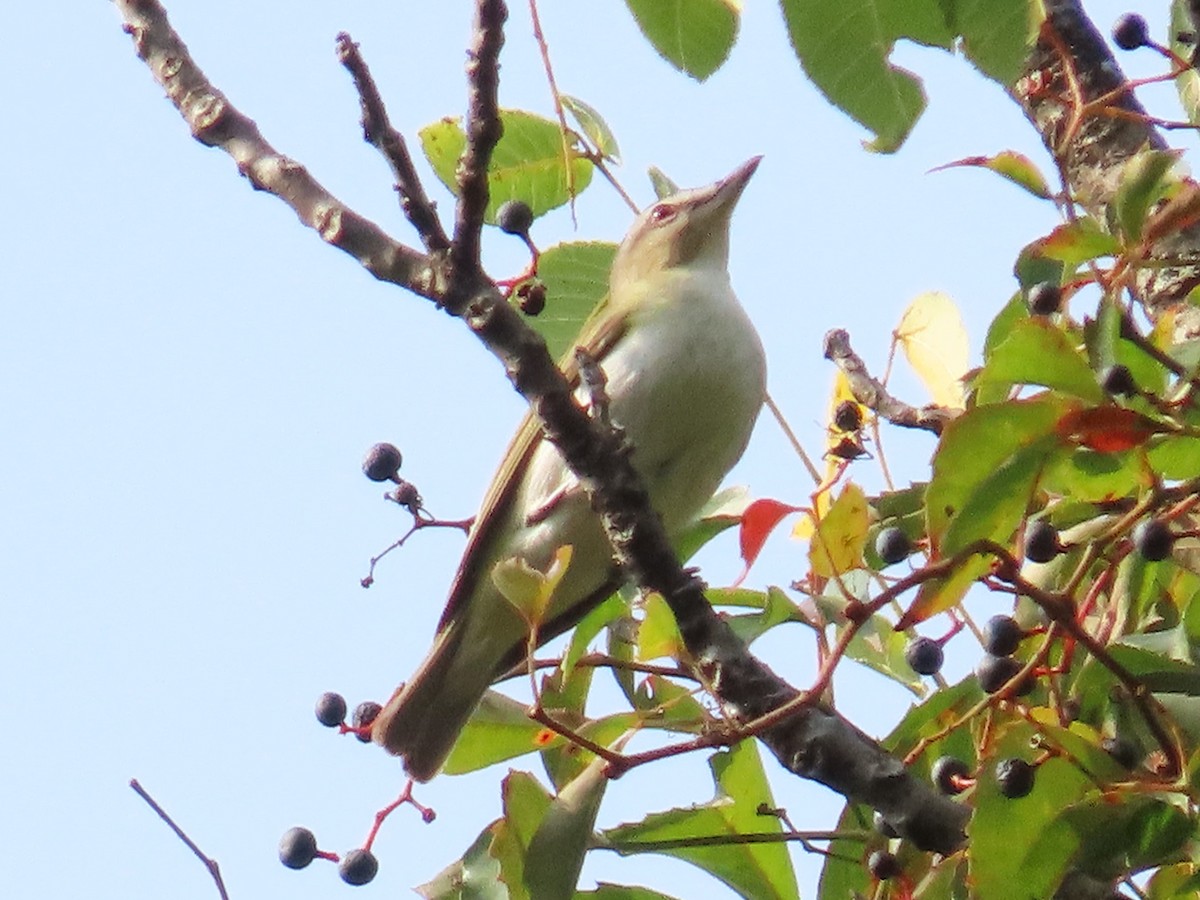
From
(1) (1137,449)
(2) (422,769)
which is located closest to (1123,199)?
(1) (1137,449)

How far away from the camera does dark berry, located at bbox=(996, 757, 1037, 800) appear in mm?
1916

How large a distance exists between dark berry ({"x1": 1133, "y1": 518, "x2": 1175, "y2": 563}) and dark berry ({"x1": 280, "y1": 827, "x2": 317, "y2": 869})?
151cm

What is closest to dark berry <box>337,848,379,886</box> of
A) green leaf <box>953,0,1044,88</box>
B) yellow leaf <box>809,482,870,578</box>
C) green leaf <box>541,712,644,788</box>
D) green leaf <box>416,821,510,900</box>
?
green leaf <box>416,821,510,900</box>

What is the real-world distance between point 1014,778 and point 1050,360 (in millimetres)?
505

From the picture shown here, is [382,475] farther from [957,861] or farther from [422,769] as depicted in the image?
[957,861]

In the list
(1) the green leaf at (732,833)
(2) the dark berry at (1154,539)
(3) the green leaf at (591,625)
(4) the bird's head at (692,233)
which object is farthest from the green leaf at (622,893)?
(4) the bird's head at (692,233)

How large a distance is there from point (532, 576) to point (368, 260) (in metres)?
0.49

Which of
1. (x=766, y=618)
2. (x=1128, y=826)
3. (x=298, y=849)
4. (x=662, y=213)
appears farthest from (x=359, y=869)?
(x=662, y=213)

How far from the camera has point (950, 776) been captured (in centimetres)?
232

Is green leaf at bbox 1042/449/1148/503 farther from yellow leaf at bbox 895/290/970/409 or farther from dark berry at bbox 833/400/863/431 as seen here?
yellow leaf at bbox 895/290/970/409

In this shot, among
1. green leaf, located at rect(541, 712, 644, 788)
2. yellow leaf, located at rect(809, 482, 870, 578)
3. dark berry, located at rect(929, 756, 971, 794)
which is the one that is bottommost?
dark berry, located at rect(929, 756, 971, 794)

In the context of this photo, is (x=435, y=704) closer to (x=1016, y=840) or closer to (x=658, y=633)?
(x=658, y=633)

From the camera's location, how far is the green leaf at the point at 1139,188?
6.62 ft

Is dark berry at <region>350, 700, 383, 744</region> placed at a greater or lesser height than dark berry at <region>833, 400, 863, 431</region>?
lesser
